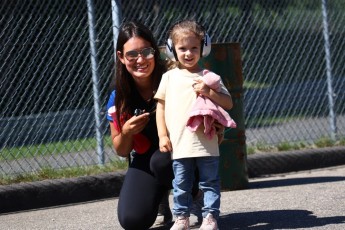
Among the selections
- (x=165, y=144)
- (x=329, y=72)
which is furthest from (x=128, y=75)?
(x=329, y=72)

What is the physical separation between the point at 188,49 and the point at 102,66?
9.49 ft

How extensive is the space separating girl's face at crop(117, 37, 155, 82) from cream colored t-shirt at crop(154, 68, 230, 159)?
0.87 ft

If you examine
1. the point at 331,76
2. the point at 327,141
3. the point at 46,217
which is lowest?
the point at 46,217

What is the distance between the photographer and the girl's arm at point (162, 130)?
→ 5.37 metres

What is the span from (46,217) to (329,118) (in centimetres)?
388

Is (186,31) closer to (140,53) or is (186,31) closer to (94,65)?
(140,53)

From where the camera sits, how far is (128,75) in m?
5.83

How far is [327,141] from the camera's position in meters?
9.43

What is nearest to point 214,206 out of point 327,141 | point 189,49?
point 189,49

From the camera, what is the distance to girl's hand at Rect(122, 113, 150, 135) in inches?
217

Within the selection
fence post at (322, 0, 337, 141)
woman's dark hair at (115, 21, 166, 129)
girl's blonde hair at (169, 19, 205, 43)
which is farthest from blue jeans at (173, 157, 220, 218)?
fence post at (322, 0, 337, 141)

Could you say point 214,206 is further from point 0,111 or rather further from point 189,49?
point 0,111

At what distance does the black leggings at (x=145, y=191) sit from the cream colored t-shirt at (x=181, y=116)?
30cm

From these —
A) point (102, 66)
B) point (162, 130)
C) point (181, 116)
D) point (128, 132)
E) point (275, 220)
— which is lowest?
point (275, 220)
